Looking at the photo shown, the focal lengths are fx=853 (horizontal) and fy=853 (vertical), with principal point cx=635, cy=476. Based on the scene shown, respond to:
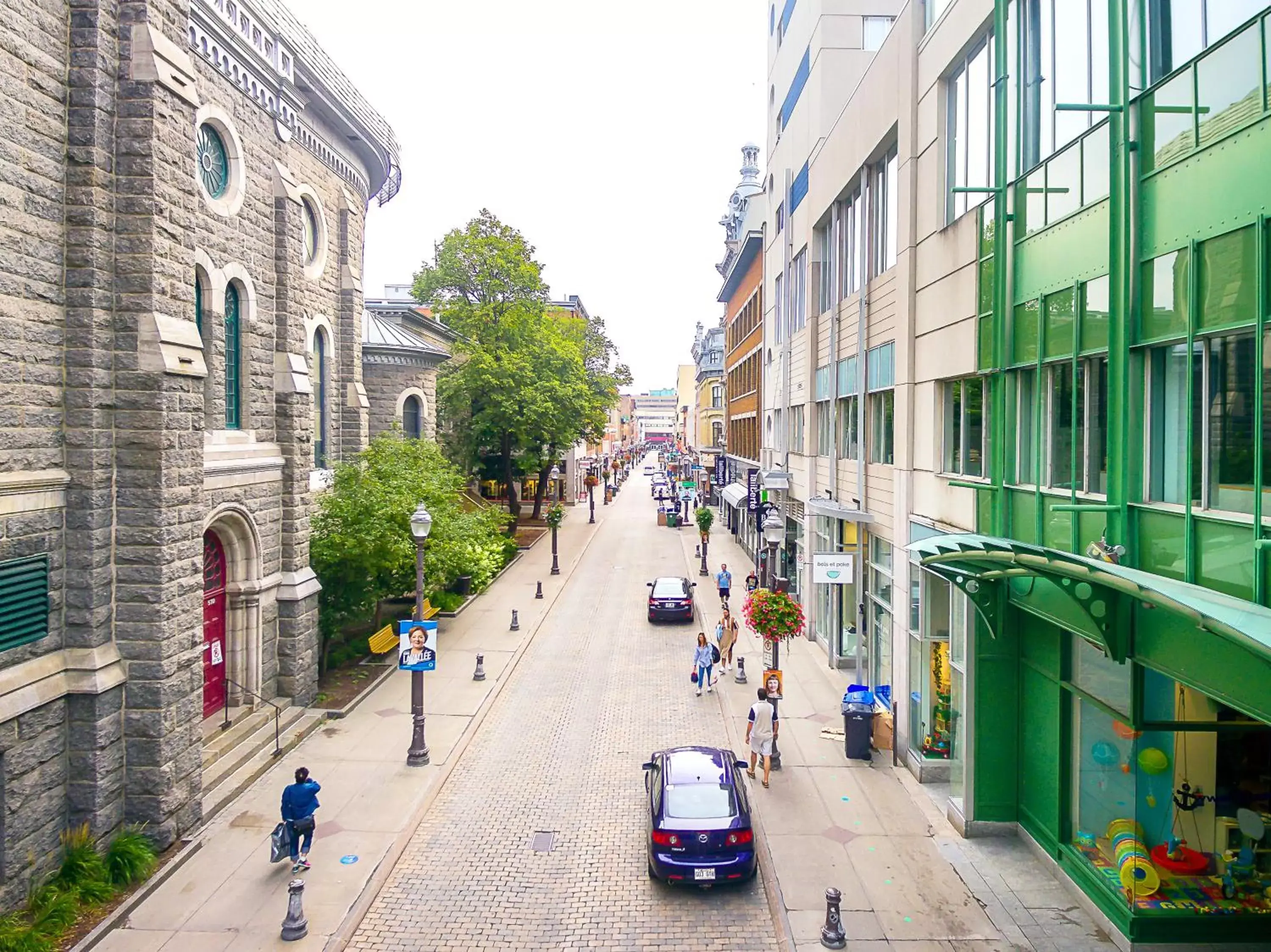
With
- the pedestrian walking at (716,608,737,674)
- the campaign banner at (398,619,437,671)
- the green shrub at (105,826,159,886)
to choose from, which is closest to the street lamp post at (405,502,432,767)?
the campaign banner at (398,619,437,671)

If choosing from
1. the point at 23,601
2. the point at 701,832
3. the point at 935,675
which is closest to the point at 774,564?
the point at 935,675

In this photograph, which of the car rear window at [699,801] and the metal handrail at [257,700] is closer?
the car rear window at [699,801]

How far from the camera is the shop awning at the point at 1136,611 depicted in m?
5.40

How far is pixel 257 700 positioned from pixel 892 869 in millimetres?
11412

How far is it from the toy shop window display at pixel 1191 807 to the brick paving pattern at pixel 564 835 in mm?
4000

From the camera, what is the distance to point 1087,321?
8.48 meters

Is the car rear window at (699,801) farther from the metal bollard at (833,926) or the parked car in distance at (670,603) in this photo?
the parked car in distance at (670,603)

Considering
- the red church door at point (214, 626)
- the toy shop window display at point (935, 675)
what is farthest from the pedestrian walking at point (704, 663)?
the red church door at point (214, 626)

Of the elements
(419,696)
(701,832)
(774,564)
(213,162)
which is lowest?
(701,832)

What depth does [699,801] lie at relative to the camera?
416 inches

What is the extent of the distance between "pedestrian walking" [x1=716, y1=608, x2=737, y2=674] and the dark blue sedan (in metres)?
9.13

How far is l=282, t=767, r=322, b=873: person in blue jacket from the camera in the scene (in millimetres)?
10453

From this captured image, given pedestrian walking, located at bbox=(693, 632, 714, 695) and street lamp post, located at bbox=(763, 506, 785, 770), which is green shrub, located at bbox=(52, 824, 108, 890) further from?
pedestrian walking, located at bbox=(693, 632, 714, 695)

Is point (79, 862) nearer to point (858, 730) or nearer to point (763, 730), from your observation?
point (763, 730)
